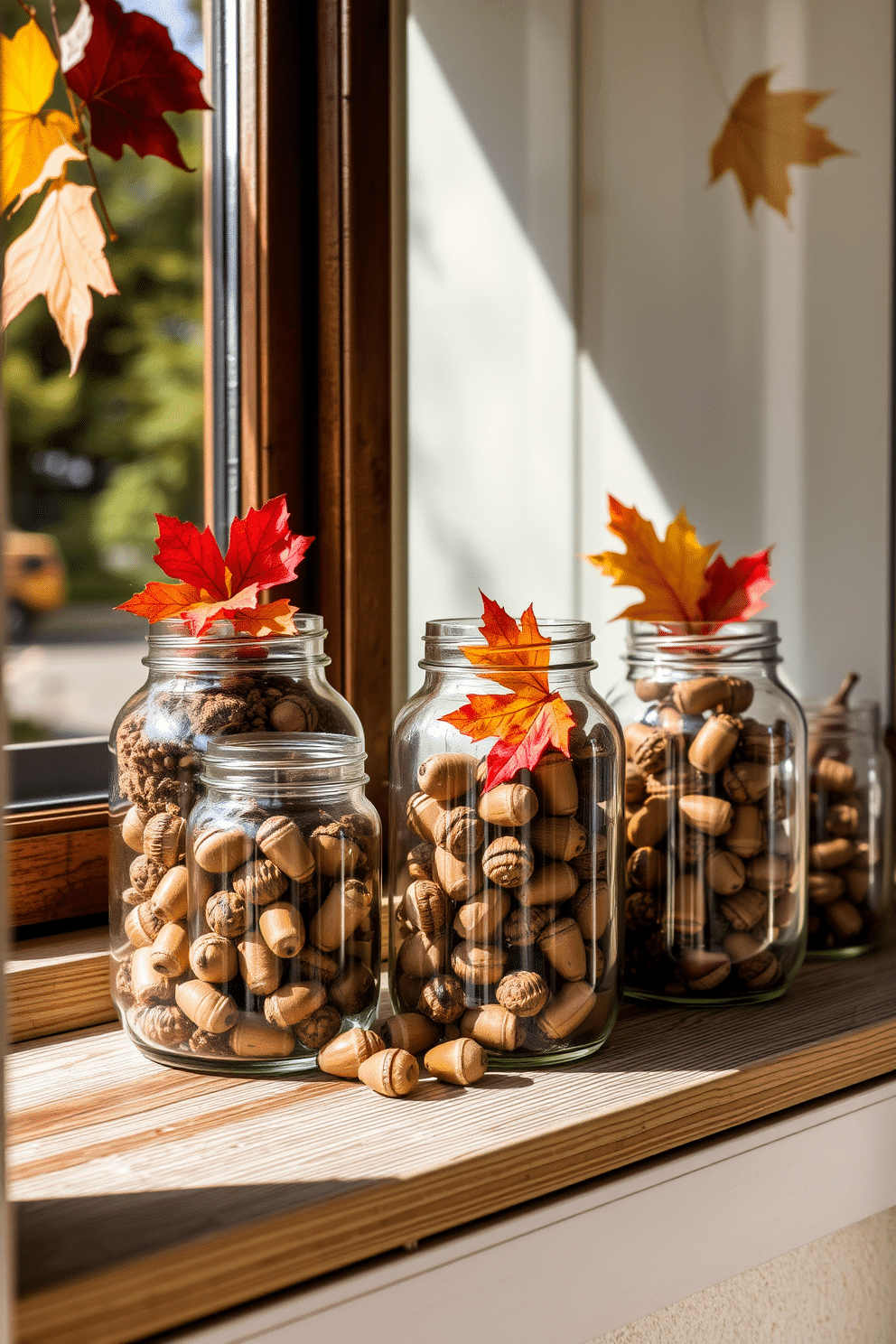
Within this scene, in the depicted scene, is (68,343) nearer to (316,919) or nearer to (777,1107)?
(316,919)

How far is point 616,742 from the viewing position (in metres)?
0.78

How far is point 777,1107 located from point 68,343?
68 centimetres

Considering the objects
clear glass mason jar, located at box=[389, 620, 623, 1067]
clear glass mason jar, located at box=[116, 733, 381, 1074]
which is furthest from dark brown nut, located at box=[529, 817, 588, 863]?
clear glass mason jar, located at box=[116, 733, 381, 1074]

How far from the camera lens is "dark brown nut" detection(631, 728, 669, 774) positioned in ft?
2.78

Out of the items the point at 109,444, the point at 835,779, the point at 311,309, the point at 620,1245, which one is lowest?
the point at 620,1245

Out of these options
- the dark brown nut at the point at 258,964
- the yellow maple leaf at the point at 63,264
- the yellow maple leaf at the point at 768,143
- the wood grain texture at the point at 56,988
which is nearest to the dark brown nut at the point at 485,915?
the dark brown nut at the point at 258,964

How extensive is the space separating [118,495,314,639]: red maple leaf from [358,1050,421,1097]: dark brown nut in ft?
0.86

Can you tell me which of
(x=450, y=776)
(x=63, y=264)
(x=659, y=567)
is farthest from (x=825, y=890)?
(x=63, y=264)

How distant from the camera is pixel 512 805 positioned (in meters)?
0.72

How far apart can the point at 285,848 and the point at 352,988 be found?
100mm

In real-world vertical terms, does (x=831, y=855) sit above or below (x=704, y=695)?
below

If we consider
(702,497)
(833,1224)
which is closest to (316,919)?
(833,1224)

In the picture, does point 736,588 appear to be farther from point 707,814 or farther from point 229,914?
point 229,914

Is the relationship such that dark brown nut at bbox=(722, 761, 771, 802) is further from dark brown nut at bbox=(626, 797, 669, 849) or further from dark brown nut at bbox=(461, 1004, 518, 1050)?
dark brown nut at bbox=(461, 1004, 518, 1050)
